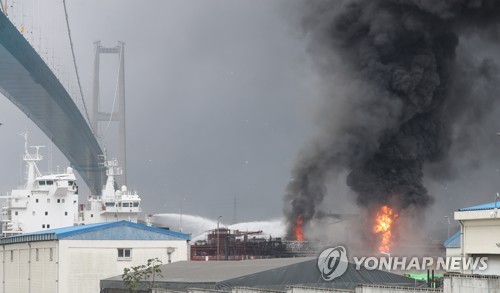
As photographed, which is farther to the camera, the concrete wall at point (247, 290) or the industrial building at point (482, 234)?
the concrete wall at point (247, 290)

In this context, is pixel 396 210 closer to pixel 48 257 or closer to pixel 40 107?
pixel 48 257

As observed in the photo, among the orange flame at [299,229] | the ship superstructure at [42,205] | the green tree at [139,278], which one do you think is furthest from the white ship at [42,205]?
the green tree at [139,278]

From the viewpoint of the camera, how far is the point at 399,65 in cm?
8475

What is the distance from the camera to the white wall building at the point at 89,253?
58.8 m

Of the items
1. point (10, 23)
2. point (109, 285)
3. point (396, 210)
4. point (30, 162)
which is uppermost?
point (10, 23)

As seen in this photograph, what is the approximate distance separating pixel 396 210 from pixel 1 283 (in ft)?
105

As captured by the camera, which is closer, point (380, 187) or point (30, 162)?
point (380, 187)

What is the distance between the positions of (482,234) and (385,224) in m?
55.1

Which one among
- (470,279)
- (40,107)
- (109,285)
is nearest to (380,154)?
(109,285)

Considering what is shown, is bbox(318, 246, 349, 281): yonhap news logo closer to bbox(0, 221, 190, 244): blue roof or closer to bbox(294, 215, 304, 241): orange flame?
bbox(0, 221, 190, 244): blue roof

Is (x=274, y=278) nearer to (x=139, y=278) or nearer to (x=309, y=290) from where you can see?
(x=139, y=278)

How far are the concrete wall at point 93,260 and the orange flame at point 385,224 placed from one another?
26162 mm

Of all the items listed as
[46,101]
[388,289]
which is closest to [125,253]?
[388,289]

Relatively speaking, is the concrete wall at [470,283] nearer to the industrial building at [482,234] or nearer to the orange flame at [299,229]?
the industrial building at [482,234]
